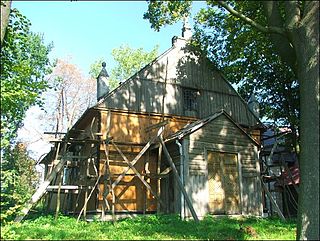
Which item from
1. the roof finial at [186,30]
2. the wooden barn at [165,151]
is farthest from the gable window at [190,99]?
the roof finial at [186,30]

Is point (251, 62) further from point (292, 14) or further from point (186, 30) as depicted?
point (292, 14)

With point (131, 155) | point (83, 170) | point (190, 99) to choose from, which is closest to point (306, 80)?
point (131, 155)

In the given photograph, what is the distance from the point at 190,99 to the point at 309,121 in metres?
12.5

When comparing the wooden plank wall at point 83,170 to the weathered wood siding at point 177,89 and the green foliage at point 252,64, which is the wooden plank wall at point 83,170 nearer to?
the weathered wood siding at point 177,89

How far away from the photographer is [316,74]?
8.15m

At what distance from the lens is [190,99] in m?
20.3

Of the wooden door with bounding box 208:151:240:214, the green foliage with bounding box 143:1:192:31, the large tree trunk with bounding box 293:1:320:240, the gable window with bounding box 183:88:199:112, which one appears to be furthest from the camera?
the gable window with bounding box 183:88:199:112

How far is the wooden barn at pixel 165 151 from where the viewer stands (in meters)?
15.9

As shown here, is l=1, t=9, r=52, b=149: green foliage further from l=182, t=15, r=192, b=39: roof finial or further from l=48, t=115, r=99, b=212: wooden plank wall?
l=182, t=15, r=192, b=39: roof finial

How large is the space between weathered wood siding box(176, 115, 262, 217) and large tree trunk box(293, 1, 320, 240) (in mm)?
8113

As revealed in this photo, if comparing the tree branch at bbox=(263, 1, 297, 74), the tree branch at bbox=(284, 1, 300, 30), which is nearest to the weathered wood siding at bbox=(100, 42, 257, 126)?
the tree branch at bbox=(263, 1, 297, 74)

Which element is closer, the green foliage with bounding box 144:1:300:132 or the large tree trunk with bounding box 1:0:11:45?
the large tree trunk with bounding box 1:0:11:45

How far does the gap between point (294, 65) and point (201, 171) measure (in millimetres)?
7578

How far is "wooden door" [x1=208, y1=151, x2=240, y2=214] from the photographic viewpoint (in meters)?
16.3
